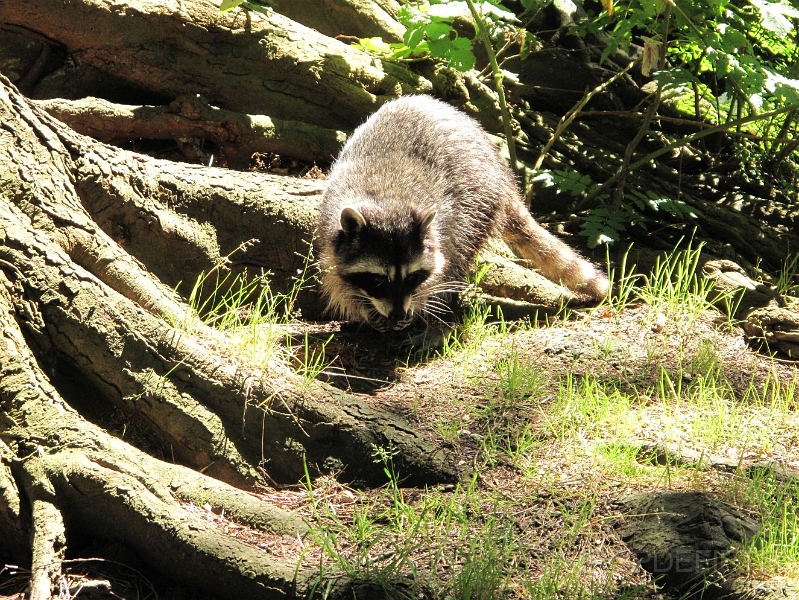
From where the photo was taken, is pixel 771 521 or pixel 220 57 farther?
pixel 220 57

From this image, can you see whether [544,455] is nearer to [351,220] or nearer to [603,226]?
[351,220]

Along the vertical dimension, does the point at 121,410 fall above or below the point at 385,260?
below

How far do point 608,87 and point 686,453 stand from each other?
4064 millimetres

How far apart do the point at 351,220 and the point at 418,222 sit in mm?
361

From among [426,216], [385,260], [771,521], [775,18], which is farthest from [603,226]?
[771,521]

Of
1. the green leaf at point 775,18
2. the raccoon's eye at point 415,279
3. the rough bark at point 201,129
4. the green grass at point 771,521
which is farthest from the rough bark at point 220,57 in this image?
the green grass at point 771,521

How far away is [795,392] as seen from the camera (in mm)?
3834

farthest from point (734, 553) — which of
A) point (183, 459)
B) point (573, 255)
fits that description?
point (573, 255)

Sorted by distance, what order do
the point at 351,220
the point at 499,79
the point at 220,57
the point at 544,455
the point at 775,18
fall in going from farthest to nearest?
the point at 499,79 < the point at 220,57 < the point at 351,220 < the point at 775,18 < the point at 544,455

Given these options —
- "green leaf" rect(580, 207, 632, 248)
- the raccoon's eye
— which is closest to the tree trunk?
the raccoon's eye

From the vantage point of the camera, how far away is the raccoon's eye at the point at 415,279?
13.9ft

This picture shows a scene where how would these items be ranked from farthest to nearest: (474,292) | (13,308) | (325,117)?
(325,117) < (474,292) < (13,308)

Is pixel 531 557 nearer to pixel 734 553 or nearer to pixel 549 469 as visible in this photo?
pixel 549 469

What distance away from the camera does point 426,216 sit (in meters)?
4.18
